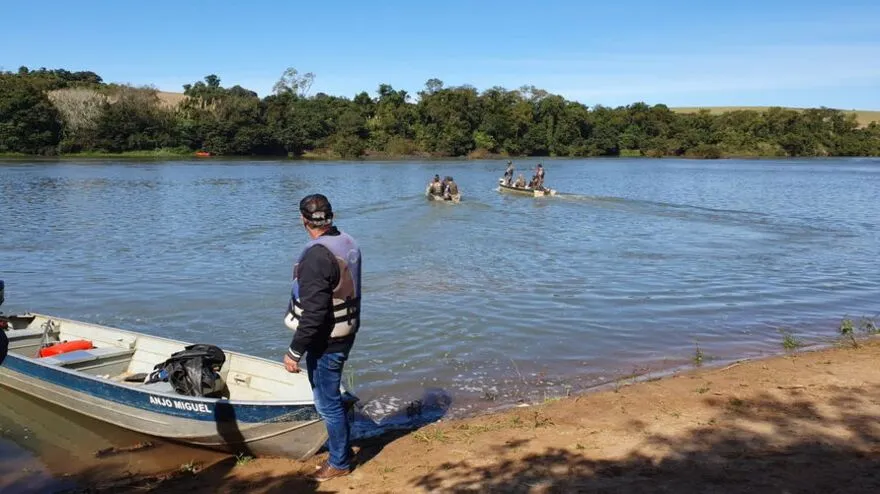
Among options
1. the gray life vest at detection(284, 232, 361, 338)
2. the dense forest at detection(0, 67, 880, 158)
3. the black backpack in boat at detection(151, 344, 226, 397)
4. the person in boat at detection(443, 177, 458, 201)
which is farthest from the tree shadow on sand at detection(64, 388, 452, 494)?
the dense forest at detection(0, 67, 880, 158)

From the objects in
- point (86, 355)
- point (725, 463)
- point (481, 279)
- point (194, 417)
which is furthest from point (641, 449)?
point (481, 279)

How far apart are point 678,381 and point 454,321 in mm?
4288

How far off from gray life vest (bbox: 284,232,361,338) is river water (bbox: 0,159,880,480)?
272cm

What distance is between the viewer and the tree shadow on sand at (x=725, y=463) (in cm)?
525

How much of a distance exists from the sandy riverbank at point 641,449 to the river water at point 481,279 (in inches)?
47.3

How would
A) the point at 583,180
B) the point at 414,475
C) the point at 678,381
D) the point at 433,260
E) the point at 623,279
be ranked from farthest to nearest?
the point at 583,180 → the point at 433,260 → the point at 623,279 → the point at 678,381 → the point at 414,475

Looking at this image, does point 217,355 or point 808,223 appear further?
point 808,223

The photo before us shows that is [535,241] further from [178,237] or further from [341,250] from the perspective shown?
[341,250]

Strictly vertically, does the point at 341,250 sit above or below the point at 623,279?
above

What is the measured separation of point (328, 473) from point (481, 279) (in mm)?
9621

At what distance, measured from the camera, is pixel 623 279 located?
15.5 m

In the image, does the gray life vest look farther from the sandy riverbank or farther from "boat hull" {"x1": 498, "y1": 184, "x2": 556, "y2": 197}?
"boat hull" {"x1": 498, "y1": 184, "x2": 556, "y2": 197}

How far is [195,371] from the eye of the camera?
7.14m

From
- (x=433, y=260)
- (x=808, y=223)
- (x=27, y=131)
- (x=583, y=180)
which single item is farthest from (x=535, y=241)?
(x=27, y=131)
